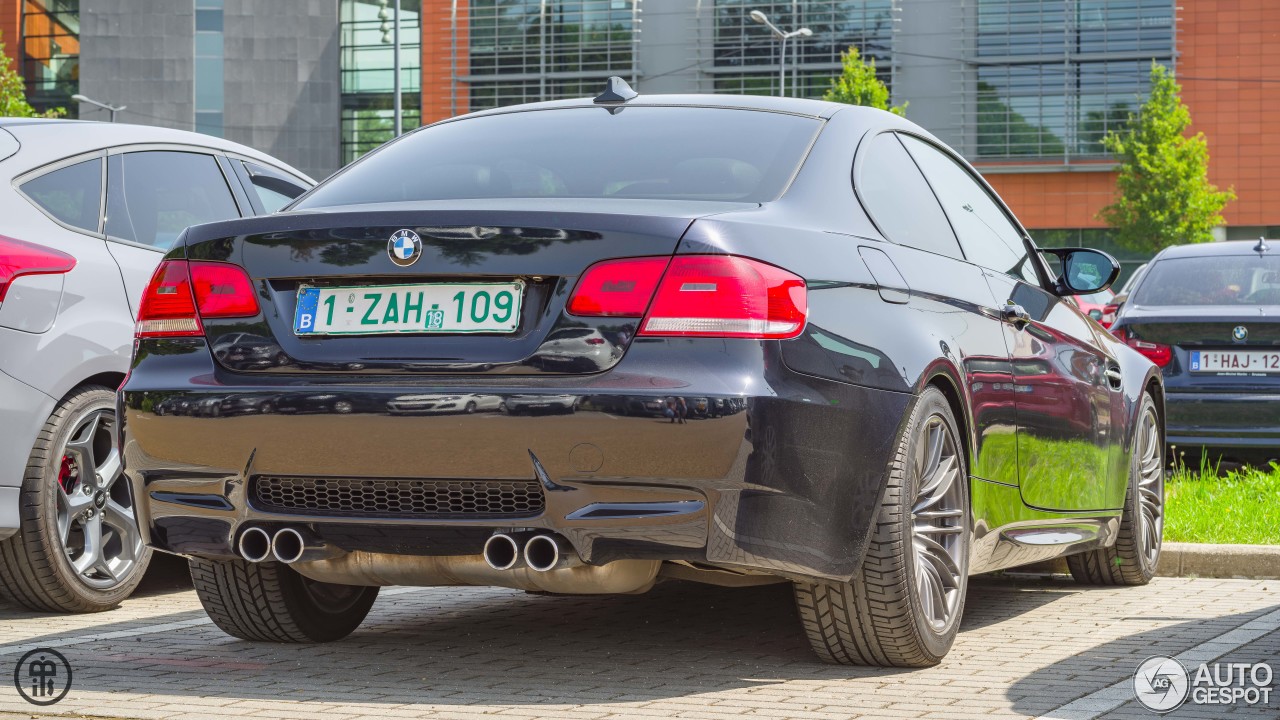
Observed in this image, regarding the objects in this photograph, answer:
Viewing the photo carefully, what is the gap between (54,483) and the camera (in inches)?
228

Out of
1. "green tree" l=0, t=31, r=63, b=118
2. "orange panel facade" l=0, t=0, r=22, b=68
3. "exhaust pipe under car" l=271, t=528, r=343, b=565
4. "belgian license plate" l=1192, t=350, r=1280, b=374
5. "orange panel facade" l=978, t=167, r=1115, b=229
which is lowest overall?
"exhaust pipe under car" l=271, t=528, r=343, b=565

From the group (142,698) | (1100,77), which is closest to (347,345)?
(142,698)

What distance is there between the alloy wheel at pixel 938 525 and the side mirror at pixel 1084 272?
1.69 m

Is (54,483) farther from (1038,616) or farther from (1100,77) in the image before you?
A: (1100,77)

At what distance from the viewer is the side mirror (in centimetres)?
621

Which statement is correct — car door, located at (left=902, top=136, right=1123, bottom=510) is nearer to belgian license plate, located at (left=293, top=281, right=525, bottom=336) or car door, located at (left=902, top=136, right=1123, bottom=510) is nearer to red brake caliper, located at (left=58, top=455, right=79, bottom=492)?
belgian license plate, located at (left=293, top=281, right=525, bottom=336)

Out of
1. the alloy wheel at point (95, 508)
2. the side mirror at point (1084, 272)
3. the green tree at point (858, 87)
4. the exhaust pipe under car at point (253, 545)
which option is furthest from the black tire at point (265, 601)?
the green tree at point (858, 87)

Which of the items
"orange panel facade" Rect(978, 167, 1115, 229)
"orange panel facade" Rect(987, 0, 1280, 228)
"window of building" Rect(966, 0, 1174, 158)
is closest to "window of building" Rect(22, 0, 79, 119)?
"window of building" Rect(966, 0, 1174, 158)

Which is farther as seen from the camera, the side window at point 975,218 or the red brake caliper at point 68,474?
the red brake caliper at point 68,474

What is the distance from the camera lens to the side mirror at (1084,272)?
621 centimetres

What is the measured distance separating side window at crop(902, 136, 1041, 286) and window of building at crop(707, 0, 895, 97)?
45.4 m

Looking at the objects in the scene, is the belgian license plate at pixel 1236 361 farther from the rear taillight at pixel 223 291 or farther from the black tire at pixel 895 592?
the rear taillight at pixel 223 291

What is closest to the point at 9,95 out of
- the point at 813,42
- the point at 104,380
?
the point at 813,42

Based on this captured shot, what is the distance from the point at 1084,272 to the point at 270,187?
336 cm
